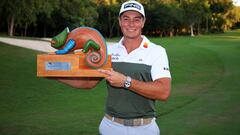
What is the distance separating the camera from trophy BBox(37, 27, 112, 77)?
3369 millimetres

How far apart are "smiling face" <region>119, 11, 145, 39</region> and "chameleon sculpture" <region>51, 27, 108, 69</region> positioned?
23cm

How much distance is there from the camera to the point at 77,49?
361 cm

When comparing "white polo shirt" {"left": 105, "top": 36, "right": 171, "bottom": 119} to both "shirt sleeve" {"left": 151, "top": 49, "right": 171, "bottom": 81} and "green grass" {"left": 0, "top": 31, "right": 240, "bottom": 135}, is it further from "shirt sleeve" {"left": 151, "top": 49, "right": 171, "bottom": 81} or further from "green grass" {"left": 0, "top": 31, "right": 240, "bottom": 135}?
"green grass" {"left": 0, "top": 31, "right": 240, "bottom": 135}

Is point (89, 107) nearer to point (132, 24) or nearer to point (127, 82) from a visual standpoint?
point (132, 24)

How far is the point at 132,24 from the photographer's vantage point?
3365 millimetres

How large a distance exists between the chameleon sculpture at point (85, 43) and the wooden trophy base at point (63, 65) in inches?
2.2

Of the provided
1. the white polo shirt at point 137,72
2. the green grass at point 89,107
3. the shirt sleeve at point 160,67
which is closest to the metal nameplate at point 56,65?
the white polo shirt at point 137,72

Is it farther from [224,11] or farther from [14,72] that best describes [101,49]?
[224,11]

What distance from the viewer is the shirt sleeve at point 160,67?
3.28 metres

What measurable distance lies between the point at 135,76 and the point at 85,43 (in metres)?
0.53

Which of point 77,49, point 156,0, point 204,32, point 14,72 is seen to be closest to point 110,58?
point 77,49

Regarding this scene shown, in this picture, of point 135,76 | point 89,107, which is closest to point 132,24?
point 135,76

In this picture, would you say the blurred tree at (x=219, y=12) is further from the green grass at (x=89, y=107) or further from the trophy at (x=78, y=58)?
the trophy at (x=78, y=58)

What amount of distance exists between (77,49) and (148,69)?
67 centimetres
